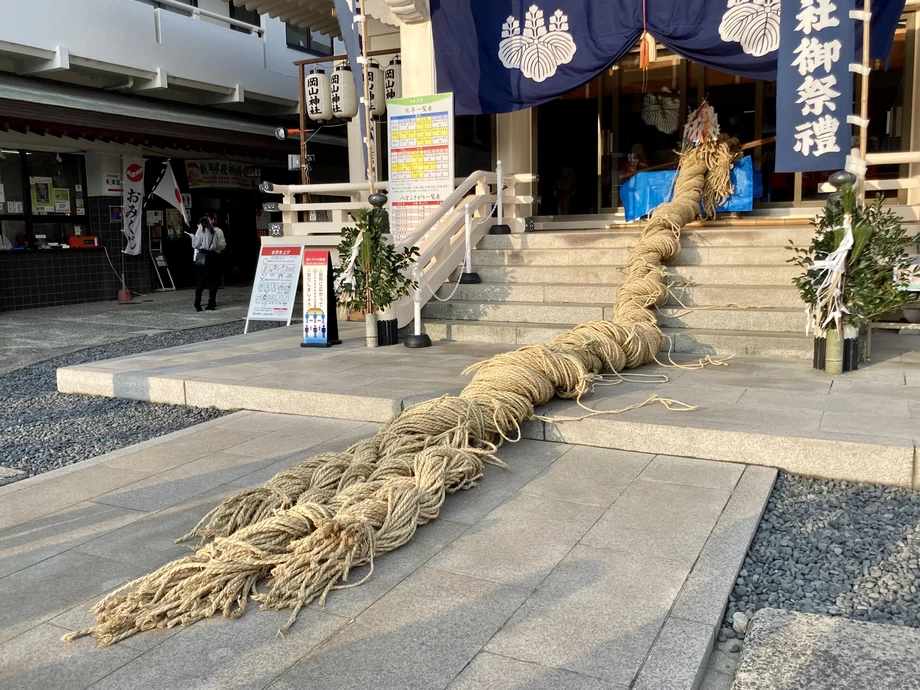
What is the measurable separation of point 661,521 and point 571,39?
21.4 ft

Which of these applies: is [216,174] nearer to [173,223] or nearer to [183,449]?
[173,223]

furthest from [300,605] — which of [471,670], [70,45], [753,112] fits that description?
[70,45]

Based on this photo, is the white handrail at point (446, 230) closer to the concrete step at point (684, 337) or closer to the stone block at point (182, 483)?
the concrete step at point (684, 337)

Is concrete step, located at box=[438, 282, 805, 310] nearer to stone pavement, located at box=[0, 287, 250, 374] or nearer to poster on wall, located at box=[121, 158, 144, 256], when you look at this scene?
stone pavement, located at box=[0, 287, 250, 374]

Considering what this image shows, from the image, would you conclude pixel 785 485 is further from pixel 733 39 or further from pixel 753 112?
pixel 753 112

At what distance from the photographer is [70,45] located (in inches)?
479

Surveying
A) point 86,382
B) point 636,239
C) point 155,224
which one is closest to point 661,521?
point 86,382

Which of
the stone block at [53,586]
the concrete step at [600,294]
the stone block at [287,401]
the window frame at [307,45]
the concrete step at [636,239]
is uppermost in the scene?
the window frame at [307,45]

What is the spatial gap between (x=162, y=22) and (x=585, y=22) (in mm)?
9008

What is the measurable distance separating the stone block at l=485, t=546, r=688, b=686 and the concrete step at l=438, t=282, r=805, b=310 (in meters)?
4.52

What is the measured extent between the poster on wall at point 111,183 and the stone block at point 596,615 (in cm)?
1429

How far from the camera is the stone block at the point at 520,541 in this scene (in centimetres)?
283

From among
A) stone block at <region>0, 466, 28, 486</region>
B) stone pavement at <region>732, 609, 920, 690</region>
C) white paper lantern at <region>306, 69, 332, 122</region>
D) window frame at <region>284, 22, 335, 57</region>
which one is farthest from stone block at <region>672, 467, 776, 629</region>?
window frame at <region>284, 22, 335, 57</region>

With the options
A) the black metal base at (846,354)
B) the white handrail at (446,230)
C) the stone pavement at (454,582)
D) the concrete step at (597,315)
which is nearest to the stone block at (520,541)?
the stone pavement at (454,582)
